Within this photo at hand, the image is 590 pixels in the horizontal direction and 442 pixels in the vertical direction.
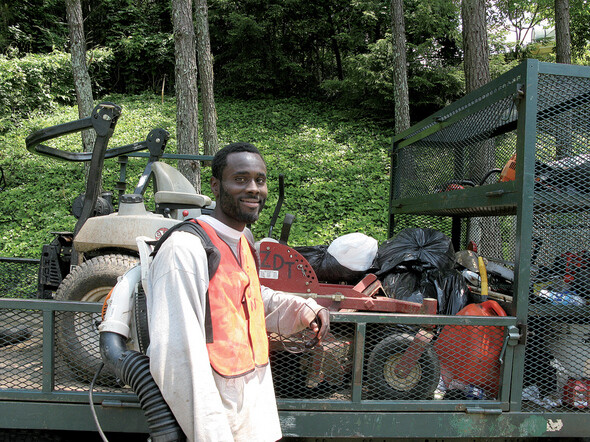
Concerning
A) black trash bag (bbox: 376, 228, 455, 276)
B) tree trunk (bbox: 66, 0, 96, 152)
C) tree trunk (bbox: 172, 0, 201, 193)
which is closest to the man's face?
black trash bag (bbox: 376, 228, 455, 276)

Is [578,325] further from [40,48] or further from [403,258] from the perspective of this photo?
[40,48]

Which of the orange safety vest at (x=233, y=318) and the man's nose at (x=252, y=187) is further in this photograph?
the man's nose at (x=252, y=187)

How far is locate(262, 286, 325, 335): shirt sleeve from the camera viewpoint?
1.90 meters

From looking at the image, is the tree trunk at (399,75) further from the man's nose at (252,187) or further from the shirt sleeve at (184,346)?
the shirt sleeve at (184,346)

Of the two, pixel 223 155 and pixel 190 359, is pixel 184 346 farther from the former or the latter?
pixel 223 155

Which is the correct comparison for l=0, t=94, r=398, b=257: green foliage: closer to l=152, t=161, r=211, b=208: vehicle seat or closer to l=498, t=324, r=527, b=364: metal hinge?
l=152, t=161, r=211, b=208: vehicle seat

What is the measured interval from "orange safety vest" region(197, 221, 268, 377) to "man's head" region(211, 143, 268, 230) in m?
0.10

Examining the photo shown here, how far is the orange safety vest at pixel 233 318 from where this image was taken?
144 centimetres

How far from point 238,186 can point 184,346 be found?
589 mm

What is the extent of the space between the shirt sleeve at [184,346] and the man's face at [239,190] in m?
0.28

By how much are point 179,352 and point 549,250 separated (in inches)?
87.5

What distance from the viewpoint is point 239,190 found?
1.62 metres

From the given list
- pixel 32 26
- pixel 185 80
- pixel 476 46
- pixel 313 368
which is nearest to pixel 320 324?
pixel 313 368

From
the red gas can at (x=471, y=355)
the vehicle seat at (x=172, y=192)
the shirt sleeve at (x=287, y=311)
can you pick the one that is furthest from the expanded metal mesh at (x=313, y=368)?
the vehicle seat at (x=172, y=192)
